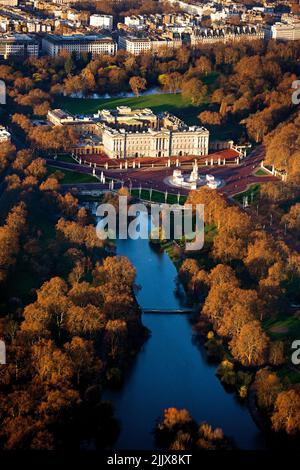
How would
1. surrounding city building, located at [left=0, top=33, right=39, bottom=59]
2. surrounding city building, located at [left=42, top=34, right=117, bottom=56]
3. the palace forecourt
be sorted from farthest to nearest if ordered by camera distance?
1. surrounding city building, located at [left=42, top=34, right=117, bottom=56]
2. surrounding city building, located at [left=0, top=33, right=39, bottom=59]
3. the palace forecourt

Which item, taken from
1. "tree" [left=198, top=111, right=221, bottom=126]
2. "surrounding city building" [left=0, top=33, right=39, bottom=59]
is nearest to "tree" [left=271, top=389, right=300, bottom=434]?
"tree" [left=198, top=111, right=221, bottom=126]

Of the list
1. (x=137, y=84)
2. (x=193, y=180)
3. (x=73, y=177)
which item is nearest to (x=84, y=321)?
(x=73, y=177)

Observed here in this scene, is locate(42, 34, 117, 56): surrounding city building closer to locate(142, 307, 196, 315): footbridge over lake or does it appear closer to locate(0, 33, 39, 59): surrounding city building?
locate(0, 33, 39, 59): surrounding city building

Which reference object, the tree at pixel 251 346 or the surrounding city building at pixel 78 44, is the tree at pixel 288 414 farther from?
the surrounding city building at pixel 78 44

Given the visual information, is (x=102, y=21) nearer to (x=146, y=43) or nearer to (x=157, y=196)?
(x=146, y=43)

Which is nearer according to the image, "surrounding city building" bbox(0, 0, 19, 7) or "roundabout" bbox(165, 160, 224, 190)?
"roundabout" bbox(165, 160, 224, 190)

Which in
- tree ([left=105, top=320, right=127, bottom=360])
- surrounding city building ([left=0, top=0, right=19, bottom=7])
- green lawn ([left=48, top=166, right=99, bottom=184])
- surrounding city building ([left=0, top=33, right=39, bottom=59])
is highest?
tree ([left=105, top=320, right=127, bottom=360])

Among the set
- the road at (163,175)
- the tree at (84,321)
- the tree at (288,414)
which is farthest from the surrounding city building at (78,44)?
the tree at (288,414)
